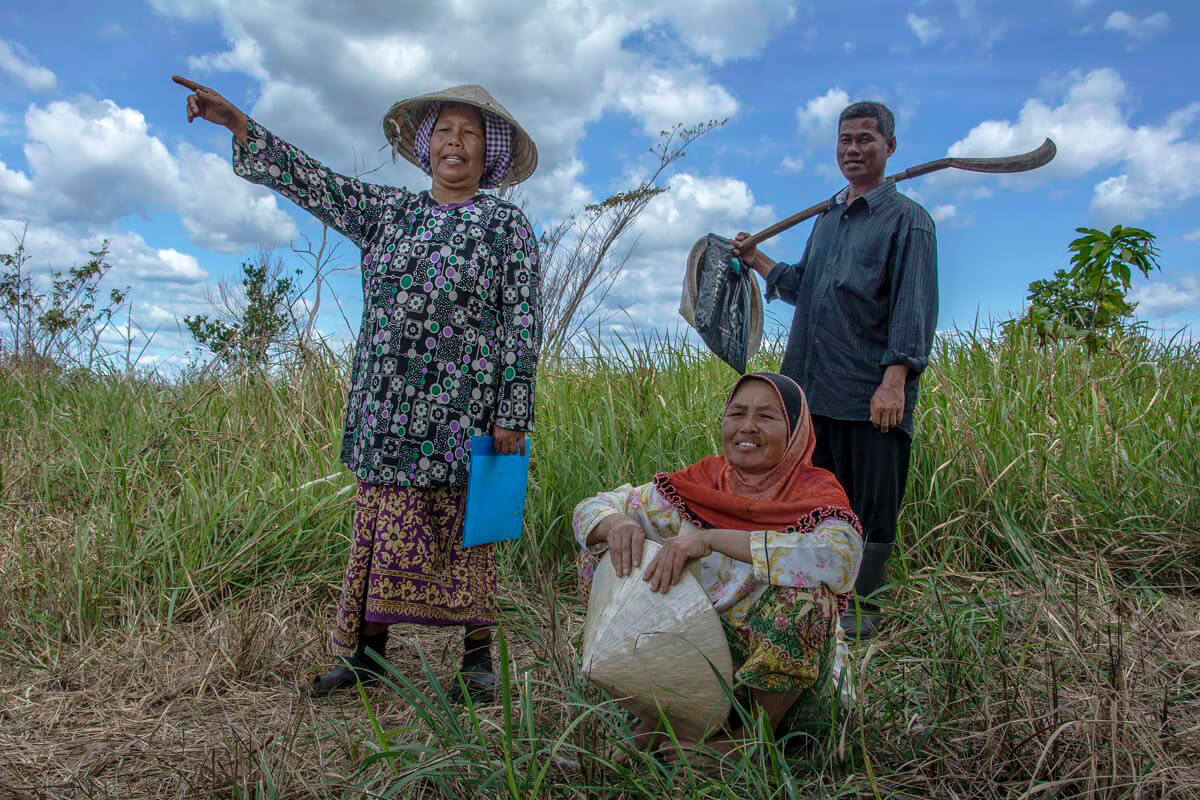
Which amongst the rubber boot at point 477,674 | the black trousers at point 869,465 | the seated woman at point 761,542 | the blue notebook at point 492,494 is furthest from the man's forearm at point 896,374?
the rubber boot at point 477,674

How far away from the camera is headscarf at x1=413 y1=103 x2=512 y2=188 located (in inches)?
122

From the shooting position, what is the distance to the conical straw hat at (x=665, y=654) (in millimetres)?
2037

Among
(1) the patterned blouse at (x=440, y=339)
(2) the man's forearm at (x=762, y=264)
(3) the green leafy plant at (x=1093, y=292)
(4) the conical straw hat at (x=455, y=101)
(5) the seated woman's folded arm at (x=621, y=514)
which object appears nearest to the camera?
(5) the seated woman's folded arm at (x=621, y=514)

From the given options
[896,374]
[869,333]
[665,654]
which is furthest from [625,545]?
[869,333]

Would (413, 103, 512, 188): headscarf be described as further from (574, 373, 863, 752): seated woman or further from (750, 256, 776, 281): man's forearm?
(574, 373, 863, 752): seated woman

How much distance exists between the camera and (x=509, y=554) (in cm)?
416

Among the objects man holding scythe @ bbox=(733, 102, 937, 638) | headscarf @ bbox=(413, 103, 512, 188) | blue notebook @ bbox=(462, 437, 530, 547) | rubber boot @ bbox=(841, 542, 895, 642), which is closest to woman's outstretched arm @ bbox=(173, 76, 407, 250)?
headscarf @ bbox=(413, 103, 512, 188)

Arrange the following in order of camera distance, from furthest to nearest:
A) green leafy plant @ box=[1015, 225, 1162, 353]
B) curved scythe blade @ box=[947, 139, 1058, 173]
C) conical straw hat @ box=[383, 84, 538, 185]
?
green leafy plant @ box=[1015, 225, 1162, 353], curved scythe blade @ box=[947, 139, 1058, 173], conical straw hat @ box=[383, 84, 538, 185]

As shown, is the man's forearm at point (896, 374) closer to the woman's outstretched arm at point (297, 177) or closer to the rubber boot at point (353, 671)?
the woman's outstretched arm at point (297, 177)

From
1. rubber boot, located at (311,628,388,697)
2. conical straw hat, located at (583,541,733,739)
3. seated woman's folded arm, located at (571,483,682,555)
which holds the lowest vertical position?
rubber boot, located at (311,628,388,697)

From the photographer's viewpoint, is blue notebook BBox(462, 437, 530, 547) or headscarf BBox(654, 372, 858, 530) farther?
blue notebook BBox(462, 437, 530, 547)

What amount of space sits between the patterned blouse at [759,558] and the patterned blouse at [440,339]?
0.70 meters

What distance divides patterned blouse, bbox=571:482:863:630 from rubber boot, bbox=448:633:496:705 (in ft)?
2.76

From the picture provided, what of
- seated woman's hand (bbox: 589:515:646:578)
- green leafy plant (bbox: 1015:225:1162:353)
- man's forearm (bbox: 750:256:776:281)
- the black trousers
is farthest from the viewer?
green leafy plant (bbox: 1015:225:1162:353)
